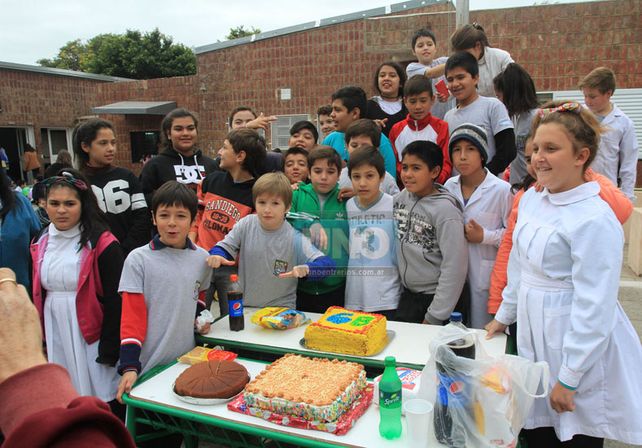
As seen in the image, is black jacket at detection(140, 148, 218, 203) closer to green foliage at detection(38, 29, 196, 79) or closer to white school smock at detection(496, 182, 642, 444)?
white school smock at detection(496, 182, 642, 444)

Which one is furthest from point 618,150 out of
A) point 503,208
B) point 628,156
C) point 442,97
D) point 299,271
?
point 299,271

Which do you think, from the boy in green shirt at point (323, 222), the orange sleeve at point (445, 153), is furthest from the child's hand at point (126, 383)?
the orange sleeve at point (445, 153)

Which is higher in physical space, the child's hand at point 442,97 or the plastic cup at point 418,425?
the child's hand at point 442,97

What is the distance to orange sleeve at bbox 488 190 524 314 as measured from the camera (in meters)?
2.59

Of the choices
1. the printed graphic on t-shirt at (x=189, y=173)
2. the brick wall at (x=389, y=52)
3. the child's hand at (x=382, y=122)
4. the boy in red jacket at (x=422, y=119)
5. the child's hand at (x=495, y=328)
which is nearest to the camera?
the child's hand at (x=495, y=328)

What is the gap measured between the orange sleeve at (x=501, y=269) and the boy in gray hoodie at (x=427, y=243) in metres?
0.18

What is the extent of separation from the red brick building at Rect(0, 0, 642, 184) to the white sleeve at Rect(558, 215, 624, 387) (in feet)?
33.1

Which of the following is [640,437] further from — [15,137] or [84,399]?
[15,137]

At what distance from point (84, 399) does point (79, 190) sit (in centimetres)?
225

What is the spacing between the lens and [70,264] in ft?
8.66

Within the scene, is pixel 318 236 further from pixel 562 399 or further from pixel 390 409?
pixel 562 399

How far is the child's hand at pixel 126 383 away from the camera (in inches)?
85.2

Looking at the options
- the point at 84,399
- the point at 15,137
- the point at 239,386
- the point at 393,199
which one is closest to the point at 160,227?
the point at 239,386

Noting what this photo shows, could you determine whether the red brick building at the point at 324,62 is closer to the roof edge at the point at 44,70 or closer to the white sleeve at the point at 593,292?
the roof edge at the point at 44,70
